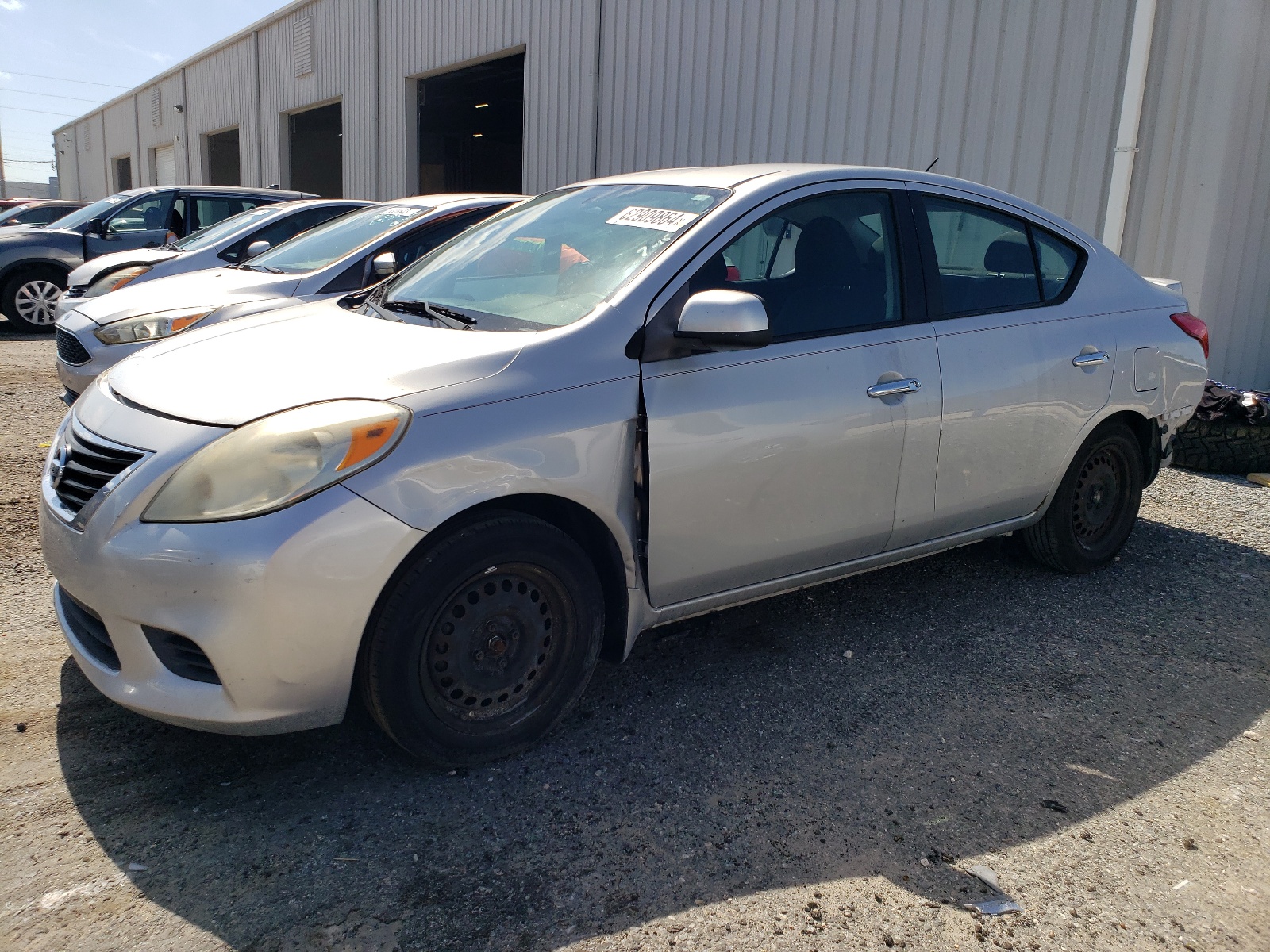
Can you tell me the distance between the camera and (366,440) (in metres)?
2.42

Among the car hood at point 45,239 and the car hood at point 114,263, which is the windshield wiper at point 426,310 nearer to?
the car hood at point 114,263

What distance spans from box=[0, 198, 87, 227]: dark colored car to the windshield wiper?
1297 cm

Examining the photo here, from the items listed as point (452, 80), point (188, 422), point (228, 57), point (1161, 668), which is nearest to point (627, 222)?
point (188, 422)

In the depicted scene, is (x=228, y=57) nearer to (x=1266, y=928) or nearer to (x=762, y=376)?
(x=762, y=376)

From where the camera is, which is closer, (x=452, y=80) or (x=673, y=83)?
(x=673, y=83)

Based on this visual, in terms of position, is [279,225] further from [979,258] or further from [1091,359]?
[1091,359]

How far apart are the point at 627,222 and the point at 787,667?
165 centimetres

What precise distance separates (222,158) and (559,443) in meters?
30.4

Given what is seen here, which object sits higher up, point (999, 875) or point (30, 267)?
point (30, 267)

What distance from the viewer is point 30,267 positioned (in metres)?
11.3

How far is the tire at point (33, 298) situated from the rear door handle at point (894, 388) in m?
11.0

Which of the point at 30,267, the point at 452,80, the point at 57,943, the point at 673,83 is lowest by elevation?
the point at 57,943

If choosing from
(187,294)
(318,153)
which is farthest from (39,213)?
(318,153)

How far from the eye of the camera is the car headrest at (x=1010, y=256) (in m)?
3.90
